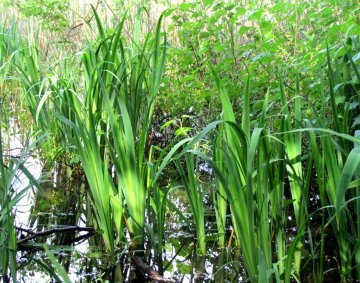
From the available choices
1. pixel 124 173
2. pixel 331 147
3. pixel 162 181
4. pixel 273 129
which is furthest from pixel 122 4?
pixel 331 147

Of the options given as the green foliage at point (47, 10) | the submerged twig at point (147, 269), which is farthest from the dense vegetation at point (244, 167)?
the green foliage at point (47, 10)

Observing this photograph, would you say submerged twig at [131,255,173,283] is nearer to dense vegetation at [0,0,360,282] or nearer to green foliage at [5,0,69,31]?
dense vegetation at [0,0,360,282]

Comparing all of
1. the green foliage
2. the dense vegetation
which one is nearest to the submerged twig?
the dense vegetation

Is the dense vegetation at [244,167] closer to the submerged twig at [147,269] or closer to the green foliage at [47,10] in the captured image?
the submerged twig at [147,269]

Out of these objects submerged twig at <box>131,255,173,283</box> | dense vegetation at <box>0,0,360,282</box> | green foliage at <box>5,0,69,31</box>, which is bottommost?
submerged twig at <box>131,255,173,283</box>

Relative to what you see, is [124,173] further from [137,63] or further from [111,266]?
[137,63]

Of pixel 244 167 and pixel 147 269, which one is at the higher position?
pixel 244 167

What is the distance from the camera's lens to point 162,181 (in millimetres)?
3385

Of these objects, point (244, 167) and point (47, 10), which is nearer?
point (244, 167)

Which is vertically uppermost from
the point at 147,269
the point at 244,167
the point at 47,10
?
the point at 47,10

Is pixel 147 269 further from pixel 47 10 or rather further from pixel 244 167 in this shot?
pixel 47 10

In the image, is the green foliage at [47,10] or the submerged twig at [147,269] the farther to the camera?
the green foliage at [47,10]

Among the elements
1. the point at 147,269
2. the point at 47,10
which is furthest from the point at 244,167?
the point at 47,10

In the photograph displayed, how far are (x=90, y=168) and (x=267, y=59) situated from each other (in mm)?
1152
